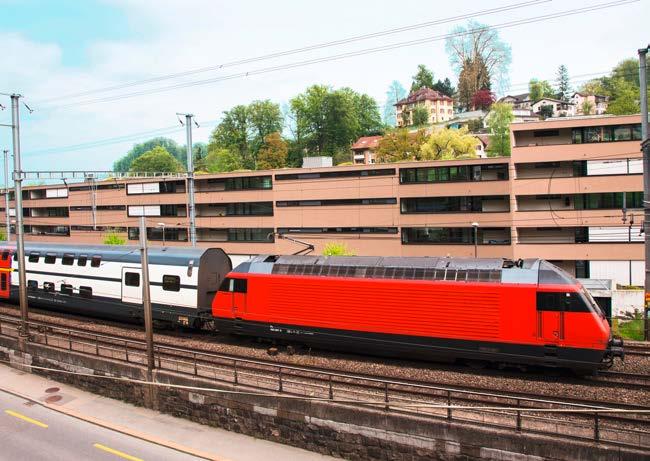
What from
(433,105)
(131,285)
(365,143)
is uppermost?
(433,105)

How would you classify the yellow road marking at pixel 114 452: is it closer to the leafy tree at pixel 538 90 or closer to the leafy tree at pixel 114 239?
the leafy tree at pixel 114 239

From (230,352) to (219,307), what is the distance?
2149 mm

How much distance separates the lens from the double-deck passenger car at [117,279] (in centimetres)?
2302

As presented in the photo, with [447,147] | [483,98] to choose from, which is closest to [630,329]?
[447,147]

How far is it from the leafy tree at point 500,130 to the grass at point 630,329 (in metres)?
48.9

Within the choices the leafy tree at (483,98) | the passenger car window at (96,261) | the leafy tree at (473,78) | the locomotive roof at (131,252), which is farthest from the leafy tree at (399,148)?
the leafy tree at (473,78)

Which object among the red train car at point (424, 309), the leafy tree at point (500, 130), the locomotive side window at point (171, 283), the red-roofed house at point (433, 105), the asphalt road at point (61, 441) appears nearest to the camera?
the asphalt road at point (61, 441)

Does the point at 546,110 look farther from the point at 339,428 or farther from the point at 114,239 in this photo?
the point at 339,428

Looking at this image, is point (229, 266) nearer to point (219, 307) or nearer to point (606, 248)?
point (219, 307)

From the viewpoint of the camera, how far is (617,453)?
10766mm

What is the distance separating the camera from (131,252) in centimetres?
2516

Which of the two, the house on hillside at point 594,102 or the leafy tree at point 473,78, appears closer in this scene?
the house on hillside at point 594,102

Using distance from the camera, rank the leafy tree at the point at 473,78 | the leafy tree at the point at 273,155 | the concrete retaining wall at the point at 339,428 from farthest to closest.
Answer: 1. the leafy tree at the point at 473,78
2. the leafy tree at the point at 273,155
3. the concrete retaining wall at the point at 339,428

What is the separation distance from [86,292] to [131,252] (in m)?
3.89
